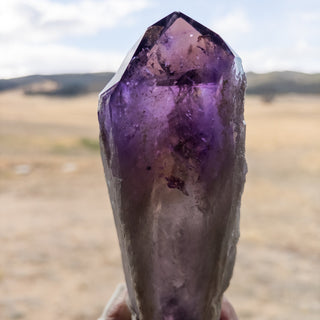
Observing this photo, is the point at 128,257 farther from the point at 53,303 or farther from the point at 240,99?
the point at 53,303

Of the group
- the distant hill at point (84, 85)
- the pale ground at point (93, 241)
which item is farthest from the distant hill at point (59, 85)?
the pale ground at point (93, 241)

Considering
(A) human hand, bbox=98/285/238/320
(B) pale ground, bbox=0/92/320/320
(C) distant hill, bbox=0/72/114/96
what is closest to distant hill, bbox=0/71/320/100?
(C) distant hill, bbox=0/72/114/96

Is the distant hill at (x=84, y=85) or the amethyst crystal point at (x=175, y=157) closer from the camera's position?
the amethyst crystal point at (x=175, y=157)

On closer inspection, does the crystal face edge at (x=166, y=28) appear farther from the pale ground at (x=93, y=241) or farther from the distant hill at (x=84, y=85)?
the distant hill at (x=84, y=85)

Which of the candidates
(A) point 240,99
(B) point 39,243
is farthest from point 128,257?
(B) point 39,243

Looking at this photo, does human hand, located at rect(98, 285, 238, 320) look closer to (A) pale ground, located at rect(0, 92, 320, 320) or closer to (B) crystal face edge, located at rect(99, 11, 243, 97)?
(B) crystal face edge, located at rect(99, 11, 243, 97)

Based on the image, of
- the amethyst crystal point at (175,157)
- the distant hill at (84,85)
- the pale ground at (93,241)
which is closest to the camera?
the amethyst crystal point at (175,157)

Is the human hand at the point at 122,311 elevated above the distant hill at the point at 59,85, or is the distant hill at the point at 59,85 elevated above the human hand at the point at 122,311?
the distant hill at the point at 59,85
